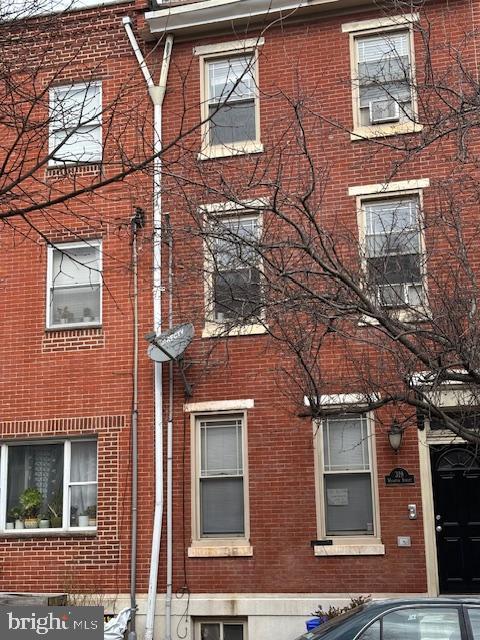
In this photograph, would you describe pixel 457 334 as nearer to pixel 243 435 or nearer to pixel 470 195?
pixel 470 195

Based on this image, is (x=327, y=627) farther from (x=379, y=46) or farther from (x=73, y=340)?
(x=379, y=46)

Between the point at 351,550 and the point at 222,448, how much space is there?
242 centimetres

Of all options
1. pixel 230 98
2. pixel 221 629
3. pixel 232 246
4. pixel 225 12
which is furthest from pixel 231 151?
pixel 221 629

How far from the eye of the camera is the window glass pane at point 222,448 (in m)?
12.5

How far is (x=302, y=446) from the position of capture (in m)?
12.1

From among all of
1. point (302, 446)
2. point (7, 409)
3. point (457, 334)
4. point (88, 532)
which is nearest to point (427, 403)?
point (457, 334)

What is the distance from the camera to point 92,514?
1283cm

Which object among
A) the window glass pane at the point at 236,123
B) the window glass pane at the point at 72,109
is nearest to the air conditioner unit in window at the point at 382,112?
the window glass pane at the point at 236,123

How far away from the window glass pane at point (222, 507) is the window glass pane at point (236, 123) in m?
5.33

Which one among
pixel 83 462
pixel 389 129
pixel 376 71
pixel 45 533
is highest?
pixel 376 71

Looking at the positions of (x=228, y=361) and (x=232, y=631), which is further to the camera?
(x=228, y=361)

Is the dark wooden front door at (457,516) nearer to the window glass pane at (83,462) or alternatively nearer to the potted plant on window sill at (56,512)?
the window glass pane at (83,462)

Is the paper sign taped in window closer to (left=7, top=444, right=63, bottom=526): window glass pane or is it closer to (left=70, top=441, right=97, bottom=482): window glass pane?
(left=70, top=441, right=97, bottom=482): window glass pane

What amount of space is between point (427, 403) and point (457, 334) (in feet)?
2.51
